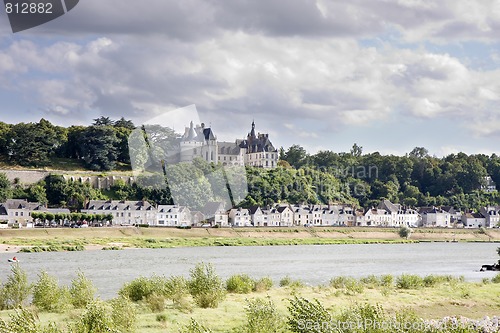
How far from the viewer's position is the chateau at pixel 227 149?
5773 inches

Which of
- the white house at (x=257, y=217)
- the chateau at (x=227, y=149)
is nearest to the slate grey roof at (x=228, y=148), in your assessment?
the chateau at (x=227, y=149)

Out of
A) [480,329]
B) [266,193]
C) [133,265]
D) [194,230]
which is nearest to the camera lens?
[480,329]

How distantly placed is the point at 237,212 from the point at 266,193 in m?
15.0

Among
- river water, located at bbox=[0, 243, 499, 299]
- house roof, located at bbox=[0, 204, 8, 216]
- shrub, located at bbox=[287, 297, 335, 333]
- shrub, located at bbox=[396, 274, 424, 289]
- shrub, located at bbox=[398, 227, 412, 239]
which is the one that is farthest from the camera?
shrub, located at bbox=[398, 227, 412, 239]

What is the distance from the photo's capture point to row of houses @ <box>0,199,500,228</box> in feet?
316

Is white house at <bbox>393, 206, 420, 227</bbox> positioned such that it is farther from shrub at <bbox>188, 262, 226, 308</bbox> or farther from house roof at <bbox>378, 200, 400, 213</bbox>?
shrub at <bbox>188, 262, 226, 308</bbox>

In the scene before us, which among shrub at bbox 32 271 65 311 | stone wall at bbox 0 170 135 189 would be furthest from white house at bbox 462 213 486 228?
shrub at bbox 32 271 65 311

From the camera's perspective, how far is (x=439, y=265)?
186 ft

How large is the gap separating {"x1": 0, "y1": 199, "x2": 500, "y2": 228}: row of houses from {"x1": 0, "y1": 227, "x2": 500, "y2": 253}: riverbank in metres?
6.97

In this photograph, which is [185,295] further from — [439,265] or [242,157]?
[242,157]

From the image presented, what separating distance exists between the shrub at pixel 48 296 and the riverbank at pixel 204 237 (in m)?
42.5

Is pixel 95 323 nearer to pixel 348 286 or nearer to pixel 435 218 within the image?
pixel 348 286

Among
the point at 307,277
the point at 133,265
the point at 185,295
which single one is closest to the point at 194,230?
the point at 133,265

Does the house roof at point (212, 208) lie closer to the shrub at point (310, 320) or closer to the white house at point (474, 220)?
the white house at point (474, 220)
